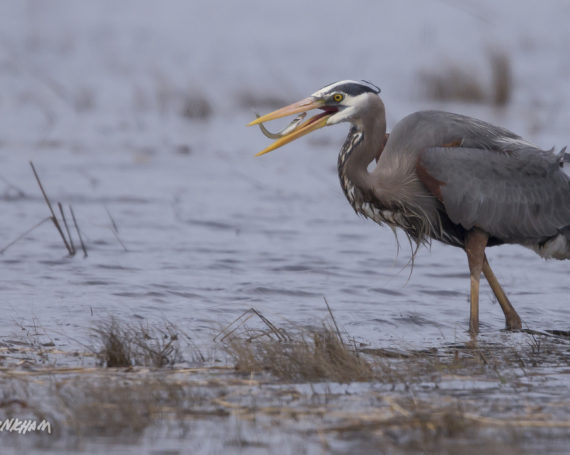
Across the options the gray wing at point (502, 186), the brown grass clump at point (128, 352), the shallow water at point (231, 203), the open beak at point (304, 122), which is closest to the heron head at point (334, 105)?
the open beak at point (304, 122)

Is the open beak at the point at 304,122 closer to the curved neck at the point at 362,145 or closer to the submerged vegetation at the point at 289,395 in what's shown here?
the curved neck at the point at 362,145

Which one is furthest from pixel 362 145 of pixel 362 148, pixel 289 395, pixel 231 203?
pixel 231 203

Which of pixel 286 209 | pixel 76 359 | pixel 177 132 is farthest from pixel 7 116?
pixel 76 359

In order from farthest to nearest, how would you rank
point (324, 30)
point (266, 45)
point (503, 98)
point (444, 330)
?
point (324, 30)
point (266, 45)
point (503, 98)
point (444, 330)

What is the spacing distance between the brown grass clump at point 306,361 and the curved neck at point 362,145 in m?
1.68

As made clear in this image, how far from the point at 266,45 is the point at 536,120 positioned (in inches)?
328

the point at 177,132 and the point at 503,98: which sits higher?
the point at 503,98

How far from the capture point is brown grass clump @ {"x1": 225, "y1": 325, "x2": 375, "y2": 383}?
Answer: 4.69 m

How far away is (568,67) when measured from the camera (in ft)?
63.3

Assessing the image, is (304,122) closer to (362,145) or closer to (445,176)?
(362,145)

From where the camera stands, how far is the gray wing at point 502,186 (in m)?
6.39

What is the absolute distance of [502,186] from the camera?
6.60 meters

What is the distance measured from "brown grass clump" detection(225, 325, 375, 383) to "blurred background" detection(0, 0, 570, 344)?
1144 mm

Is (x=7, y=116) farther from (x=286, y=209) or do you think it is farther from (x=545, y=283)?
(x=545, y=283)
